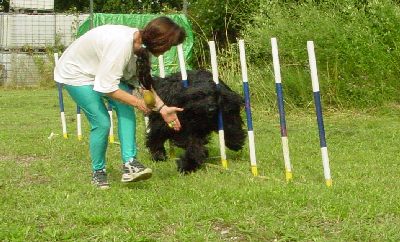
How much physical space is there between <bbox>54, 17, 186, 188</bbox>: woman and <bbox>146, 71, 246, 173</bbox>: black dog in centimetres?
79

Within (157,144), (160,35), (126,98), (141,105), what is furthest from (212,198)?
(157,144)

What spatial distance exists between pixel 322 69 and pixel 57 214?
8.45m

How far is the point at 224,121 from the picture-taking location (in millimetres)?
6988

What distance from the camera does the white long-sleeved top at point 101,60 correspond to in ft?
17.3

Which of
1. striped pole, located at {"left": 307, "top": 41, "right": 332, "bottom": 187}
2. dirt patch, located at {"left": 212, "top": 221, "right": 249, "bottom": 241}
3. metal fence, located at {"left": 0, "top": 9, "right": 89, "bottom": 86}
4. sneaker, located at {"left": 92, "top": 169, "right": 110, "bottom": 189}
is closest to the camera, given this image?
dirt patch, located at {"left": 212, "top": 221, "right": 249, "bottom": 241}

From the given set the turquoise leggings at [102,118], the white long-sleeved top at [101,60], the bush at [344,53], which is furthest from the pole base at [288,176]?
the bush at [344,53]

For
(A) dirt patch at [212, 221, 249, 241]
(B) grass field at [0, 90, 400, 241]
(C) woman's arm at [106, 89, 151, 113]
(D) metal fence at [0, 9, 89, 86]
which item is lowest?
(A) dirt patch at [212, 221, 249, 241]

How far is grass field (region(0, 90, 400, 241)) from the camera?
4.29 m

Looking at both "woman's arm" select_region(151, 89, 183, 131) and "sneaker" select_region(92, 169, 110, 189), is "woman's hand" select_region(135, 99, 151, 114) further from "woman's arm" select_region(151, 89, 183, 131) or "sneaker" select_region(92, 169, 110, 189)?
"sneaker" select_region(92, 169, 110, 189)

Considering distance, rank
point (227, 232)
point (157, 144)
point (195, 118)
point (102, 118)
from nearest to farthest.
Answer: point (227, 232)
point (102, 118)
point (195, 118)
point (157, 144)

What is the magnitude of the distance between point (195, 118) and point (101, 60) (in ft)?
4.98

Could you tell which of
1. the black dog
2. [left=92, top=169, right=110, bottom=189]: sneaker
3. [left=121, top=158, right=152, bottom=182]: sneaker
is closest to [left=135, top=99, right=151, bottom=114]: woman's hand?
[left=121, top=158, right=152, bottom=182]: sneaker

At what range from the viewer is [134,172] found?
5480mm

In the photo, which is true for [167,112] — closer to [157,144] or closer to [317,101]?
[317,101]
